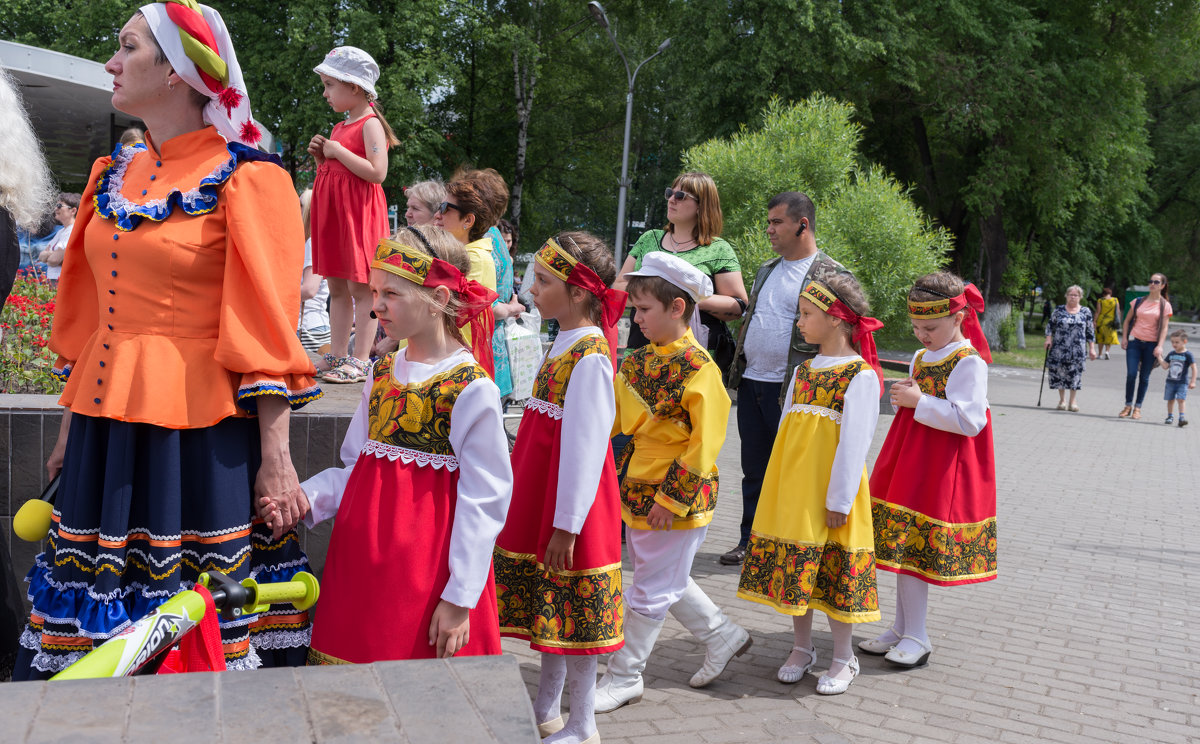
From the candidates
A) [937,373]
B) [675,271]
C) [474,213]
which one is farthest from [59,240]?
[937,373]

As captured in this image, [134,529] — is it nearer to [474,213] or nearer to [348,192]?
[474,213]

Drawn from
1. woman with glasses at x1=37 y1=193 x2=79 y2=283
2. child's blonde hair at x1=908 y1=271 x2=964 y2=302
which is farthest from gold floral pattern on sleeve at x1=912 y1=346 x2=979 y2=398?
woman with glasses at x1=37 y1=193 x2=79 y2=283

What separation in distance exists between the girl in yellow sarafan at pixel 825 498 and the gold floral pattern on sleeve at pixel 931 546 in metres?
0.29

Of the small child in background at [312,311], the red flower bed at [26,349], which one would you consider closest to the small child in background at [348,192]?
the red flower bed at [26,349]

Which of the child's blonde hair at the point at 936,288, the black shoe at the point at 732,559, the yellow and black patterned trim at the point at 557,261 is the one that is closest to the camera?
the yellow and black patterned trim at the point at 557,261

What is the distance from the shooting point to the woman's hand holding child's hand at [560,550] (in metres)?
3.46

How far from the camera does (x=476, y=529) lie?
8.77ft

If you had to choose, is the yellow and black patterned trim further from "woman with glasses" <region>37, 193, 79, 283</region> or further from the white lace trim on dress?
"woman with glasses" <region>37, 193, 79, 283</region>

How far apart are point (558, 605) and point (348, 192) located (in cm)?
292

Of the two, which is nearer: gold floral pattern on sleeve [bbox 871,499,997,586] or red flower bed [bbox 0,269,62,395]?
gold floral pattern on sleeve [bbox 871,499,997,586]

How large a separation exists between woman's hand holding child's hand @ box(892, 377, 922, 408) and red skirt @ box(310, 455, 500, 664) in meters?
2.78

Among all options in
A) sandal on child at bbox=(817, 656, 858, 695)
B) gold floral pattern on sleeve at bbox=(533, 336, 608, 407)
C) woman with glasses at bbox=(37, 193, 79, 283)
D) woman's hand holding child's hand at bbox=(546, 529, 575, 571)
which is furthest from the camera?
woman with glasses at bbox=(37, 193, 79, 283)

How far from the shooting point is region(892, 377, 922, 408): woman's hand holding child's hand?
15.9 ft

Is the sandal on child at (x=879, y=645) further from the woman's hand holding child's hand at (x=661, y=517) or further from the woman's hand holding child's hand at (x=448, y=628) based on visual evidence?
the woman's hand holding child's hand at (x=448, y=628)
